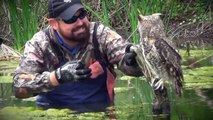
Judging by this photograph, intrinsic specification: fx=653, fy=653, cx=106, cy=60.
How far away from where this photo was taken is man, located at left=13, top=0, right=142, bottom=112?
645 cm

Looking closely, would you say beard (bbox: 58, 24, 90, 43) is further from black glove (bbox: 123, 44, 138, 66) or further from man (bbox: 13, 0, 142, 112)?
black glove (bbox: 123, 44, 138, 66)

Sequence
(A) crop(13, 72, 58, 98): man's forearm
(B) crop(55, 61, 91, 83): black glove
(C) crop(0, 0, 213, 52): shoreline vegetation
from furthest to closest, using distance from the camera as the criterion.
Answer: (C) crop(0, 0, 213, 52): shoreline vegetation → (A) crop(13, 72, 58, 98): man's forearm → (B) crop(55, 61, 91, 83): black glove

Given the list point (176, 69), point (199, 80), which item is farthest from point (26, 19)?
point (176, 69)

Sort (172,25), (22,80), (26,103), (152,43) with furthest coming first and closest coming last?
(172,25) → (26,103) → (22,80) → (152,43)

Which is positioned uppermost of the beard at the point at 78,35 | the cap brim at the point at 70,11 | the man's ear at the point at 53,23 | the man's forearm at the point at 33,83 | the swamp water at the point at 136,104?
the cap brim at the point at 70,11

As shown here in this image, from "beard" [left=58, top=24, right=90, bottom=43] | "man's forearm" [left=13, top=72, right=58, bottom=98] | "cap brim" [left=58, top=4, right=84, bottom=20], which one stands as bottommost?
"man's forearm" [left=13, top=72, right=58, bottom=98]

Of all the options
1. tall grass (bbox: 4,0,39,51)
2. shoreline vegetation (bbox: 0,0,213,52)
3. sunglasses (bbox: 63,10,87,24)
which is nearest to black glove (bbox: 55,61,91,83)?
sunglasses (bbox: 63,10,87,24)

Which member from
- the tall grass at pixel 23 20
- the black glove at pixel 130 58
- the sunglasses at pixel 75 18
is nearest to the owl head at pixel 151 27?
the black glove at pixel 130 58

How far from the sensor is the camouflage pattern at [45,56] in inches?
256

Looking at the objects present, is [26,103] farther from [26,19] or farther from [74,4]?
[26,19]

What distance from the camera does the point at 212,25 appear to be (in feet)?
48.7

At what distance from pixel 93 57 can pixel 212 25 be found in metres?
8.70

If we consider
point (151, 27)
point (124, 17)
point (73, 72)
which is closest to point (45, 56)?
point (73, 72)

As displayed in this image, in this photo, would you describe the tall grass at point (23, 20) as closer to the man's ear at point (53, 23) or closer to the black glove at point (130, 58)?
the man's ear at point (53, 23)
